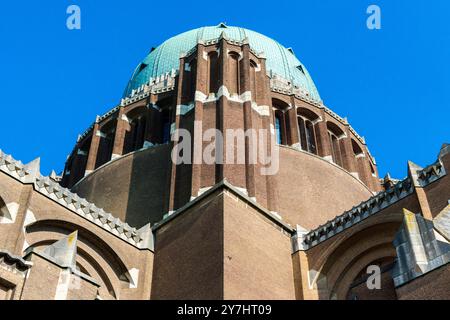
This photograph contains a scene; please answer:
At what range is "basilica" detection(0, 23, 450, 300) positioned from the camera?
714 inches

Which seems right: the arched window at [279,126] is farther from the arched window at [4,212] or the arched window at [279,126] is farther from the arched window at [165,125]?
the arched window at [4,212]

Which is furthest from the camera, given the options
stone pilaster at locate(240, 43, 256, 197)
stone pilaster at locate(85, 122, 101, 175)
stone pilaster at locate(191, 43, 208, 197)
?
stone pilaster at locate(85, 122, 101, 175)

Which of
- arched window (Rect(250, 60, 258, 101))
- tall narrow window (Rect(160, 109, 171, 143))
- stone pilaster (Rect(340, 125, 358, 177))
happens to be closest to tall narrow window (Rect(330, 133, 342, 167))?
stone pilaster (Rect(340, 125, 358, 177))

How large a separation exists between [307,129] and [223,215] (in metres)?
14.6

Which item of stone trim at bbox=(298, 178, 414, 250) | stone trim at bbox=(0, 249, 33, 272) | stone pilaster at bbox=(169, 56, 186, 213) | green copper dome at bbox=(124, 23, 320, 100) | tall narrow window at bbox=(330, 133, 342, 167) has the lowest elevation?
stone trim at bbox=(0, 249, 33, 272)

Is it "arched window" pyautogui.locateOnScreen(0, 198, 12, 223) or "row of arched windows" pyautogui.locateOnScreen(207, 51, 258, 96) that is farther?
"row of arched windows" pyautogui.locateOnScreen(207, 51, 258, 96)

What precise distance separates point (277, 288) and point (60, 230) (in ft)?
25.0

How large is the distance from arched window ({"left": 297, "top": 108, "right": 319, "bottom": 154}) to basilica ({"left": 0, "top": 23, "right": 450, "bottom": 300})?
94mm

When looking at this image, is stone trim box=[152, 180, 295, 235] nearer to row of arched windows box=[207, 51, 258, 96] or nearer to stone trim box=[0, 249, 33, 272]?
row of arched windows box=[207, 51, 258, 96]

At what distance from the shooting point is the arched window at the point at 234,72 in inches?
1158

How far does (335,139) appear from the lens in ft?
120

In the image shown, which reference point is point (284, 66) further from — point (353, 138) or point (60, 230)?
point (60, 230)

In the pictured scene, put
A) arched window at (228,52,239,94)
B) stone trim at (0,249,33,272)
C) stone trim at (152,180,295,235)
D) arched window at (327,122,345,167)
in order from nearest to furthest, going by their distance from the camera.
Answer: stone trim at (0,249,33,272) → stone trim at (152,180,295,235) → arched window at (228,52,239,94) → arched window at (327,122,345,167)
